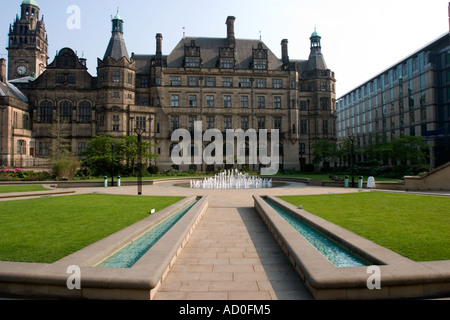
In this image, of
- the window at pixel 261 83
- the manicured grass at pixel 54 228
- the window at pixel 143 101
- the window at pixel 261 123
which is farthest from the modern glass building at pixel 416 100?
the manicured grass at pixel 54 228

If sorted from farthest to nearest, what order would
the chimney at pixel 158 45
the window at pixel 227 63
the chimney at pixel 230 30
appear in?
the chimney at pixel 230 30 → the window at pixel 227 63 → the chimney at pixel 158 45

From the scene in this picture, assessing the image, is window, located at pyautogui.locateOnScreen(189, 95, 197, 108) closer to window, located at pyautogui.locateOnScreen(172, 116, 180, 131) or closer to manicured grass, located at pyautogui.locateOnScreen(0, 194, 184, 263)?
window, located at pyautogui.locateOnScreen(172, 116, 180, 131)

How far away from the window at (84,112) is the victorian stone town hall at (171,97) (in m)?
0.15

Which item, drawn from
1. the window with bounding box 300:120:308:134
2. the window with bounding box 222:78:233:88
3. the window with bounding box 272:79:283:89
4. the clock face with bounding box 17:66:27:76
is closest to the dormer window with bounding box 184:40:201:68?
the window with bounding box 222:78:233:88

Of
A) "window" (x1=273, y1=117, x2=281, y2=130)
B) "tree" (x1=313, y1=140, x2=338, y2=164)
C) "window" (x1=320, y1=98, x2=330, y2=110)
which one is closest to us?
"tree" (x1=313, y1=140, x2=338, y2=164)

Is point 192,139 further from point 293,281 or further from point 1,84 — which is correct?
point 293,281

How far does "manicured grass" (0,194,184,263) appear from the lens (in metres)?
5.93

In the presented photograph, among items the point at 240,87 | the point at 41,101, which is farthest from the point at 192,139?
the point at 41,101

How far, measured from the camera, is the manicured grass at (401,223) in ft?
19.6

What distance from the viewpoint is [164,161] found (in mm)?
46656

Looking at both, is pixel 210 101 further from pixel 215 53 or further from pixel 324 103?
pixel 324 103

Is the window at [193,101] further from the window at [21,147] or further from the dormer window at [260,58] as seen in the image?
the window at [21,147]

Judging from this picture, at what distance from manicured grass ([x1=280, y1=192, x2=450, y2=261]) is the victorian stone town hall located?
3669 centimetres

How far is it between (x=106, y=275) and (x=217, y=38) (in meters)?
54.3
